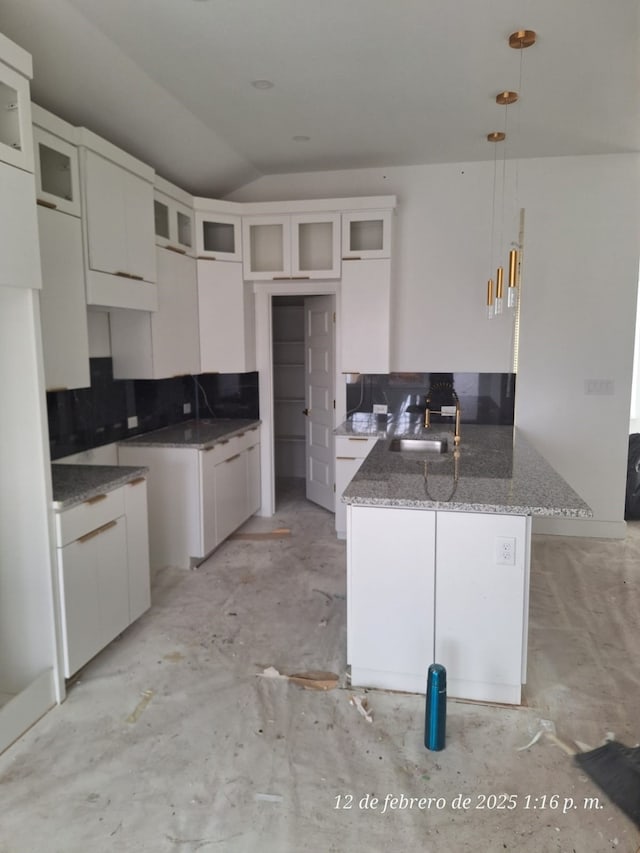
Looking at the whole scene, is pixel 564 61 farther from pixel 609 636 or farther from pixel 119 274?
pixel 609 636

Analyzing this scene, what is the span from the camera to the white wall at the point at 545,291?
4.36 metres

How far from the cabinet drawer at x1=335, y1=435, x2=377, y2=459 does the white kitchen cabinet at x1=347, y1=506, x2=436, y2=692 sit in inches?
73.7

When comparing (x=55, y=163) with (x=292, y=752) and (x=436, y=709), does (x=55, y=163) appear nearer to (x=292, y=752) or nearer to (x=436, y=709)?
(x=292, y=752)

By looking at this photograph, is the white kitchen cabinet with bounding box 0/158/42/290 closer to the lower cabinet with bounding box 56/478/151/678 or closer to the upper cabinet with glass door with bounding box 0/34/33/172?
the upper cabinet with glass door with bounding box 0/34/33/172

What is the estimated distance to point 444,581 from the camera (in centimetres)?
241

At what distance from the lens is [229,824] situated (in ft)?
6.07

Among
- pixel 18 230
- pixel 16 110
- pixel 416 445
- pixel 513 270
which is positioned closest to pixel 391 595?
pixel 416 445

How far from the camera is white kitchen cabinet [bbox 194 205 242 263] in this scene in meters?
4.35

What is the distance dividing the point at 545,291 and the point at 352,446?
1920 millimetres

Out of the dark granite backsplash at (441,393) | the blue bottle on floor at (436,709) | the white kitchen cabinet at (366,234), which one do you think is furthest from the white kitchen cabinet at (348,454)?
the blue bottle on floor at (436,709)

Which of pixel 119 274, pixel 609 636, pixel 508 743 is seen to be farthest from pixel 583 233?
pixel 508 743

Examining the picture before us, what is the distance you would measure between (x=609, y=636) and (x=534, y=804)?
138cm

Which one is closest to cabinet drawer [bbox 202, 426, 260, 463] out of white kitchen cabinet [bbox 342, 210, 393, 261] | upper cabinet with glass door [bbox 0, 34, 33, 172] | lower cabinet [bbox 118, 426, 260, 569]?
lower cabinet [bbox 118, 426, 260, 569]

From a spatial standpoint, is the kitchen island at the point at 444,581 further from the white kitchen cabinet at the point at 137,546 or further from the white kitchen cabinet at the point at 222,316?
the white kitchen cabinet at the point at 222,316
